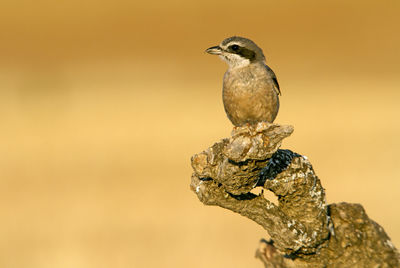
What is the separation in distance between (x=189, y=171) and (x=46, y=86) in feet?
20.1

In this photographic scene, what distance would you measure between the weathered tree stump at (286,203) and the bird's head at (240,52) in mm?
1804

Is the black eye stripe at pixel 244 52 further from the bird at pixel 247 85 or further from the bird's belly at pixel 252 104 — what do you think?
the bird's belly at pixel 252 104

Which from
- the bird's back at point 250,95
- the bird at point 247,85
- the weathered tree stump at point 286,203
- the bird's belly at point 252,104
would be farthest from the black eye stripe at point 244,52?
the weathered tree stump at point 286,203

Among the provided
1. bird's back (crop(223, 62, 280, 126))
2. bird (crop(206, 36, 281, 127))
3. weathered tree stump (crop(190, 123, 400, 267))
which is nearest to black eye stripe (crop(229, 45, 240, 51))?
bird (crop(206, 36, 281, 127))

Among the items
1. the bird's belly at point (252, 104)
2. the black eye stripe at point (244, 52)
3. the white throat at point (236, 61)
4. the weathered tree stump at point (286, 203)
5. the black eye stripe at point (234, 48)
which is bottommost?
the weathered tree stump at point (286, 203)

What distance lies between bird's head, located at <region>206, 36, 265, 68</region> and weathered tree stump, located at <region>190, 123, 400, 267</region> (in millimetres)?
1804

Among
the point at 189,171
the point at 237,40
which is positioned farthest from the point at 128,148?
the point at 237,40

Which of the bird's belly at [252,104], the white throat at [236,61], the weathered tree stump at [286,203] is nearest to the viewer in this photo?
the weathered tree stump at [286,203]

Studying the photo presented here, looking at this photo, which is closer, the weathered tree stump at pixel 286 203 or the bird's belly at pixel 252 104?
the weathered tree stump at pixel 286 203

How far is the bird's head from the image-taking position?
708 centimetres

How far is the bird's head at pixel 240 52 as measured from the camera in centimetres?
708

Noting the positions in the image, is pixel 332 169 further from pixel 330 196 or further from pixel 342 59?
pixel 342 59

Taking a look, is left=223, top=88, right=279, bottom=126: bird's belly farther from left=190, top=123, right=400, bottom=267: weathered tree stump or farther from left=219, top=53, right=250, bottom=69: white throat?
left=190, top=123, right=400, bottom=267: weathered tree stump

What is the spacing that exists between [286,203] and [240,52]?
81.5 inches
